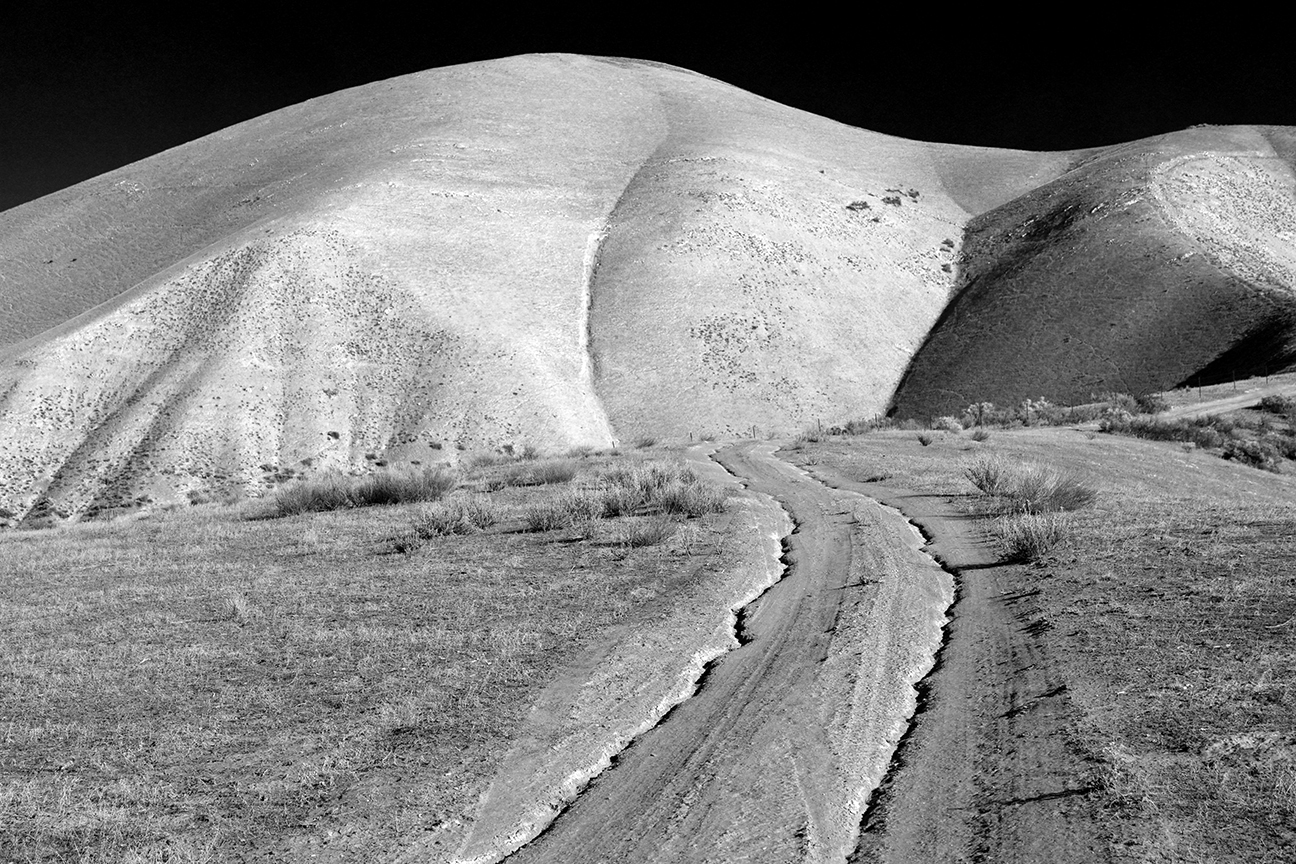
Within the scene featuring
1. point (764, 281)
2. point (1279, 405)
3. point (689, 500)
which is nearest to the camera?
point (689, 500)

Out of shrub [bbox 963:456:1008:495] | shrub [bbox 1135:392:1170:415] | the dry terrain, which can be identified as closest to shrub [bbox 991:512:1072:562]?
the dry terrain

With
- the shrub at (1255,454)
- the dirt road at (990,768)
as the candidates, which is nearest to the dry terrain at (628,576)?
the dirt road at (990,768)

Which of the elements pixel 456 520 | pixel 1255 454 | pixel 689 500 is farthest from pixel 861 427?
pixel 456 520

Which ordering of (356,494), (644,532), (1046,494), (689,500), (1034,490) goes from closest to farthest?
(644,532) → (1046,494) → (1034,490) → (689,500) → (356,494)

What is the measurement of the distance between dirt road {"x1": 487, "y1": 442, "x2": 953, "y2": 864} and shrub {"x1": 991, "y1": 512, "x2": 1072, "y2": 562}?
3.70 feet

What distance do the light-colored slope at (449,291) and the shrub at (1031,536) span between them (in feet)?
120

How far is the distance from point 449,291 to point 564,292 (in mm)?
7531

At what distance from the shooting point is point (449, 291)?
5666 cm

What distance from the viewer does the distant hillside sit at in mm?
46312

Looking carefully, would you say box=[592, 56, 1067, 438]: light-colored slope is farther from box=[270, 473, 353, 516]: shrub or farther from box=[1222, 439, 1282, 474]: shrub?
box=[270, 473, 353, 516]: shrub

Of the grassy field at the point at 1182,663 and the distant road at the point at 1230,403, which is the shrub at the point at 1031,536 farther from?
the distant road at the point at 1230,403

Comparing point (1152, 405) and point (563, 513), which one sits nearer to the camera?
point (563, 513)

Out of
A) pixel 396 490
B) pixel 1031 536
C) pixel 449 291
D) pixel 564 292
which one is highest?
pixel 449 291

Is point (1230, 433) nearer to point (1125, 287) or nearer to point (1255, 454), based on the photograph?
point (1255, 454)
